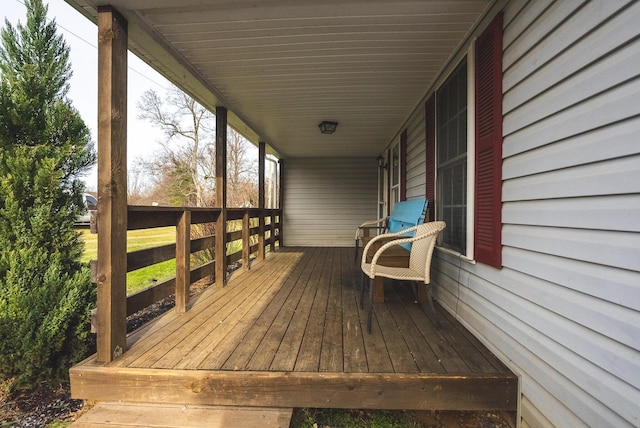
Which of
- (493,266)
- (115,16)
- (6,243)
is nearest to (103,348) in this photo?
(6,243)

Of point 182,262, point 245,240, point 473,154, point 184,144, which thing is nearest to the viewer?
point 473,154

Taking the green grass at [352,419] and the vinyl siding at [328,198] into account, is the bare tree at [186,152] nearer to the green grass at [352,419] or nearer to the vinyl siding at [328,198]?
the vinyl siding at [328,198]

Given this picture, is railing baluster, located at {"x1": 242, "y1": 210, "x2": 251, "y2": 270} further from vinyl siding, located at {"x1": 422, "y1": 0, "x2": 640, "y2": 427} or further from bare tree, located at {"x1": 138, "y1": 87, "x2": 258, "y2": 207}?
bare tree, located at {"x1": 138, "y1": 87, "x2": 258, "y2": 207}

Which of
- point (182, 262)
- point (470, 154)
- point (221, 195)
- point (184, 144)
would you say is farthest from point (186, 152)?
point (470, 154)

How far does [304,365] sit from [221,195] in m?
2.31

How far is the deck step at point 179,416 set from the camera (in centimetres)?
140

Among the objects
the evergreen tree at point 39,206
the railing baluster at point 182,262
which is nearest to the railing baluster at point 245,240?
the railing baluster at point 182,262

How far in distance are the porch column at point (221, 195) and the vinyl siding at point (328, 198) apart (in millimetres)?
3723

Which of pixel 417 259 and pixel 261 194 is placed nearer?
pixel 417 259

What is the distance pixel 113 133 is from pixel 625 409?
Answer: 8.59 ft

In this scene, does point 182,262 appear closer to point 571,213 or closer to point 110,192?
point 110,192

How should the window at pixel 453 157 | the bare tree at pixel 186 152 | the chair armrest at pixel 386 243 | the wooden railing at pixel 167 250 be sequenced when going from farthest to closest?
the bare tree at pixel 186 152 < the window at pixel 453 157 < the chair armrest at pixel 386 243 < the wooden railing at pixel 167 250

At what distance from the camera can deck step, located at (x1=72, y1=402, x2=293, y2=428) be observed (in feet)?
4.59

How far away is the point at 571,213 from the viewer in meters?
1.22
